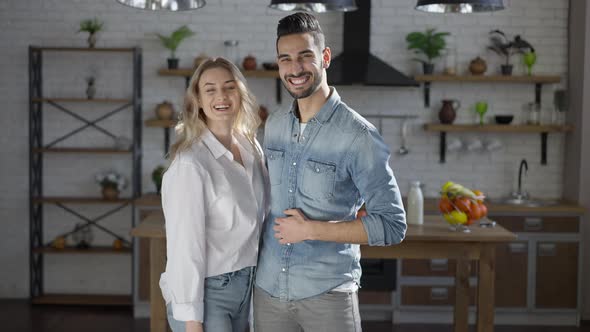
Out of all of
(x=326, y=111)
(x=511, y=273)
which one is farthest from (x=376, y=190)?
(x=511, y=273)

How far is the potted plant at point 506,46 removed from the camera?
5.91 meters

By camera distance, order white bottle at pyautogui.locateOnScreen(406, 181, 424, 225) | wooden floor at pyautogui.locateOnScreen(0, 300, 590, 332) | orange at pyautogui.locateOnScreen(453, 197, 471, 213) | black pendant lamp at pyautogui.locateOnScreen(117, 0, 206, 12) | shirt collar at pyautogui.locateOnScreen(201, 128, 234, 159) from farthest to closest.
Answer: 1. wooden floor at pyautogui.locateOnScreen(0, 300, 590, 332)
2. white bottle at pyautogui.locateOnScreen(406, 181, 424, 225)
3. orange at pyautogui.locateOnScreen(453, 197, 471, 213)
4. black pendant lamp at pyautogui.locateOnScreen(117, 0, 206, 12)
5. shirt collar at pyautogui.locateOnScreen(201, 128, 234, 159)

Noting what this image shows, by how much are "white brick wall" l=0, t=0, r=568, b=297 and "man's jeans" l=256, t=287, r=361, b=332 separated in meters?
3.89

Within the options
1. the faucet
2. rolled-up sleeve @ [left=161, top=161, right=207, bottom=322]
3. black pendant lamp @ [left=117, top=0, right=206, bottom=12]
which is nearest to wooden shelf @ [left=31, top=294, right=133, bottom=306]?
A: the faucet

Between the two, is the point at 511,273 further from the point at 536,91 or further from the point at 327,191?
the point at 327,191

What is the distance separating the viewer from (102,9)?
19.8 feet

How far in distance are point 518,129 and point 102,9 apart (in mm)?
3502

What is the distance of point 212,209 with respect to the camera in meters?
2.46

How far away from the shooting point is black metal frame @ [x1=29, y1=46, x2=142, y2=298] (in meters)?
5.93

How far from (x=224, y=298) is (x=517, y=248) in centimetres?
365

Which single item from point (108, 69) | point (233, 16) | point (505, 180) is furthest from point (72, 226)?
point (505, 180)

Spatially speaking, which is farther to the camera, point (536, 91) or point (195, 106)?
point (536, 91)

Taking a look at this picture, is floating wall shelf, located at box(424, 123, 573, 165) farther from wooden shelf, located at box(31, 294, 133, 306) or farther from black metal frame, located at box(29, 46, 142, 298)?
wooden shelf, located at box(31, 294, 133, 306)

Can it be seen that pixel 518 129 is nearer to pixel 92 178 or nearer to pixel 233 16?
pixel 233 16
